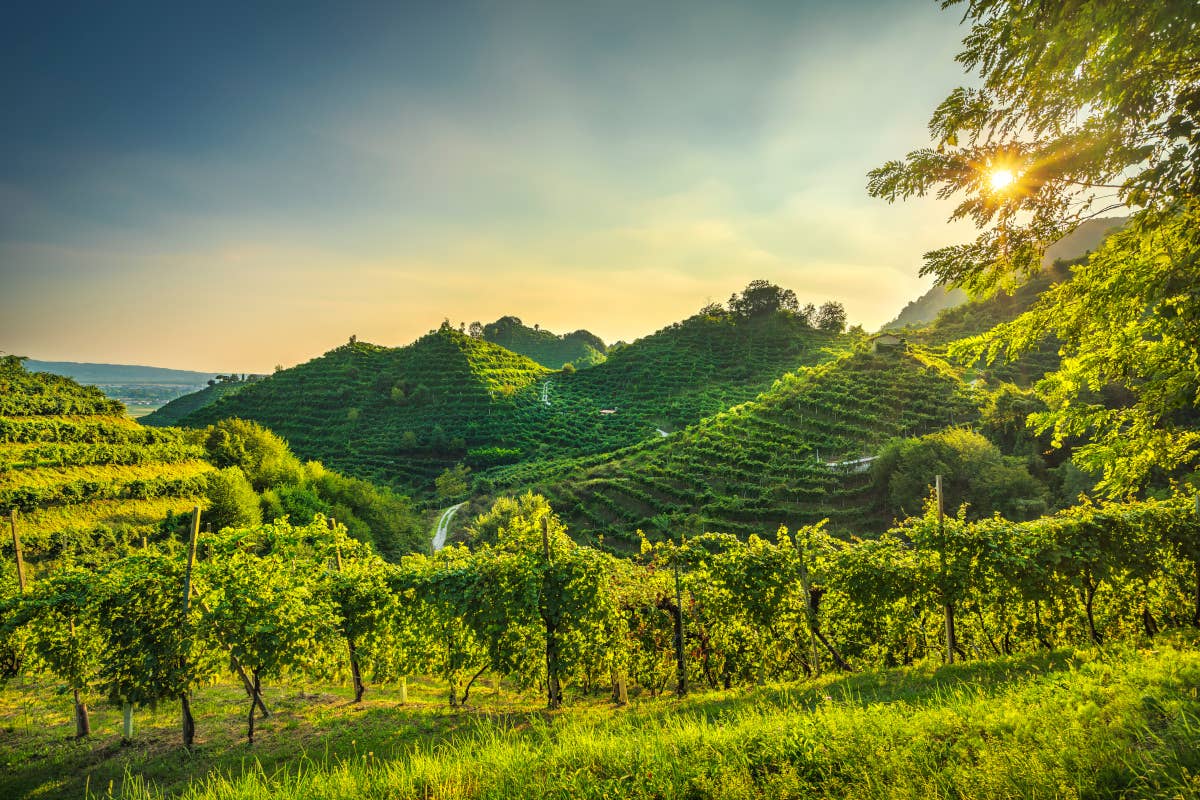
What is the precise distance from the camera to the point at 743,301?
8356cm

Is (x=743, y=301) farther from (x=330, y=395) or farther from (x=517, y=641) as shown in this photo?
(x=517, y=641)

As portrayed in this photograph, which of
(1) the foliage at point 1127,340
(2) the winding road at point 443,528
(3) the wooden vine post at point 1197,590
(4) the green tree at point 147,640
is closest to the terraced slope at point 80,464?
(2) the winding road at point 443,528

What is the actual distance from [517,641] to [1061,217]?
9771 millimetres

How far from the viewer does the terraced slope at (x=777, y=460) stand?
2844 cm

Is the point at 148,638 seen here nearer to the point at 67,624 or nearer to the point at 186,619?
the point at 186,619

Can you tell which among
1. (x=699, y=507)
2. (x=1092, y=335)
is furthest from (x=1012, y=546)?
(x=699, y=507)

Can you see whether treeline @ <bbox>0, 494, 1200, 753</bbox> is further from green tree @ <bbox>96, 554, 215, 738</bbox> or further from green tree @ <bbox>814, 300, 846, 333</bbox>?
green tree @ <bbox>814, 300, 846, 333</bbox>

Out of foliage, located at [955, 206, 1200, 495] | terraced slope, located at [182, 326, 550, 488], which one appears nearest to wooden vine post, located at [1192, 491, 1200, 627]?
foliage, located at [955, 206, 1200, 495]

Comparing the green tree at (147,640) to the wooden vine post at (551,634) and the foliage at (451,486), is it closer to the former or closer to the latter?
the wooden vine post at (551,634)

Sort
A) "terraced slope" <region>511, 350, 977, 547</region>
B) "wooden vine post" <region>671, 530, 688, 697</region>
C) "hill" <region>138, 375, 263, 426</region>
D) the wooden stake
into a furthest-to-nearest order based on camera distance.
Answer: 1. "hill" <region>138, 375, 263, 426</region>
2. "terraced slope" <region>511, 350, 977, 547</region>
3. the wooden stake
4. "wooden vine post" <region>671, 530, 688, 697</region>

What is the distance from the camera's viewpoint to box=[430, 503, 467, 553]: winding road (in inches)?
1339

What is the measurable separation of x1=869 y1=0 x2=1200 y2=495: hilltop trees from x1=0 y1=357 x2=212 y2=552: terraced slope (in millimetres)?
37184

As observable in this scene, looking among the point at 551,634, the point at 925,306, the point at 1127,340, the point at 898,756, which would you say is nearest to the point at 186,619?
the point at 551,634

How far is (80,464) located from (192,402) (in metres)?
77.0
